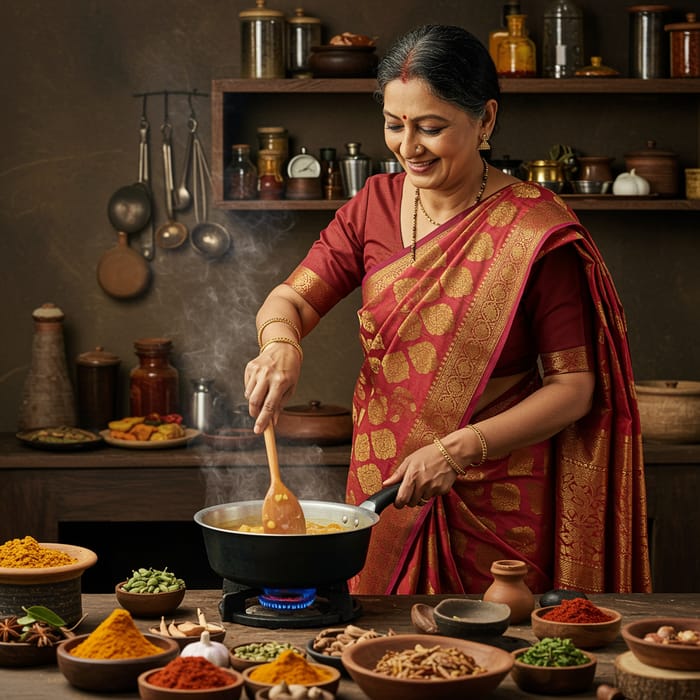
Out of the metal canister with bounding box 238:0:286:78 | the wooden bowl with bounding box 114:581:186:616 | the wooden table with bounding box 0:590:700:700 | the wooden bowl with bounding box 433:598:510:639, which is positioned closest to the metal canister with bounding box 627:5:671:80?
the metal canister with bounding box 238:0:286:78

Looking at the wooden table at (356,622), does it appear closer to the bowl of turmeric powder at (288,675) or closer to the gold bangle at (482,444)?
the bowl of turmeric powder at (288,675)

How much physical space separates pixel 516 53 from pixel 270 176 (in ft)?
2.95

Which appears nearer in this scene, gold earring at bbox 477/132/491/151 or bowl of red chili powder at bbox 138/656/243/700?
bowl of red chili powder at bbox 138/656/243/700

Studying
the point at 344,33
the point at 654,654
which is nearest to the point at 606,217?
the point at 344,33

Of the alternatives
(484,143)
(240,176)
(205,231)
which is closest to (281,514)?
(484,143)

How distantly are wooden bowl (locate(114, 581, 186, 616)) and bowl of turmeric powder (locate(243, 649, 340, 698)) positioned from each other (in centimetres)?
38

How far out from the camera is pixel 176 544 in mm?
4289

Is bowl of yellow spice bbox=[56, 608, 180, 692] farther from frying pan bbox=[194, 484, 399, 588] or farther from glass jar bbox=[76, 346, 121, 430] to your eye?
glass jar bbox=[76, 346, 121, 430]

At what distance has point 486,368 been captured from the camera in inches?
93.4

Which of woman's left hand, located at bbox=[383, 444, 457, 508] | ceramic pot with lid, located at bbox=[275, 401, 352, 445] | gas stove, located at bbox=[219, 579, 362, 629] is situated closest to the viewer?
gas stove, located at bbox=[219, 579, 362, 629]

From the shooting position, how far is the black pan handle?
2.01m

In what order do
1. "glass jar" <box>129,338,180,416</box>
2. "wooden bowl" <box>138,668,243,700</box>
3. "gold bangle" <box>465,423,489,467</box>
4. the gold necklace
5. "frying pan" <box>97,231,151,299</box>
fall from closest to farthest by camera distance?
1. "wooden bowl" <box>138,668,243,700</box>
2. "gold bangle" <box>465,423,489,467</box>
3. the gold necklace
4. "glass jar" <box>129,338,180,416</box>
5. "frying pan" <box>97,231,151,299</box>

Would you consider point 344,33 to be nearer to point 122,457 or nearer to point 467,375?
point 122,457

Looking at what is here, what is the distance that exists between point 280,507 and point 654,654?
70cm
